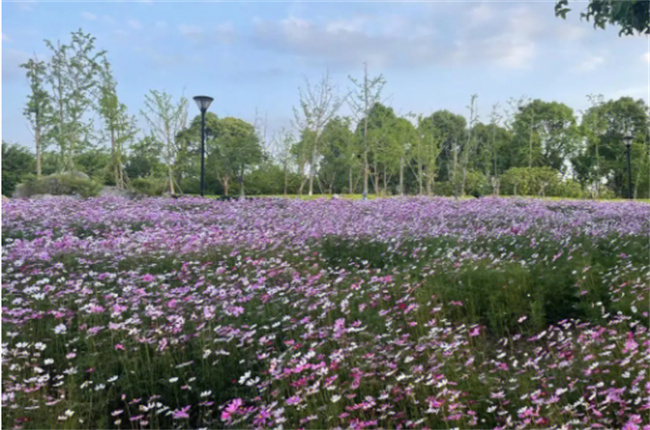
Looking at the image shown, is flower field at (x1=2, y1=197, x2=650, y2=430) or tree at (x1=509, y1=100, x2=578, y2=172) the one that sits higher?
tree at (x1=509, y1=100, x2=578, y2=172)

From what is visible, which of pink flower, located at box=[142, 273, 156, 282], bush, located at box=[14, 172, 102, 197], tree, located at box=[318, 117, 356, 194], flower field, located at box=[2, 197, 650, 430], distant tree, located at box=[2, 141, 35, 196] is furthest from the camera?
tree, located at box=[318, 117, 356, 194]

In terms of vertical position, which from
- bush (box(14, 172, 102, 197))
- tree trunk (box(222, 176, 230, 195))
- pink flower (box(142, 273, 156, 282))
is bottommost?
pink flower (box(142, 273, 156, 282))

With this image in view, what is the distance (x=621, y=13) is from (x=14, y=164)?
40388 millimetres

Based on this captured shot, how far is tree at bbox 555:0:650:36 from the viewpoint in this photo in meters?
9.04

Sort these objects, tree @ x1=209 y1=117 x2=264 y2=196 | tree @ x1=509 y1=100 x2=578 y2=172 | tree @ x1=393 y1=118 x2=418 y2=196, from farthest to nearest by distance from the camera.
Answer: tree @ x1=509 y1=100 x2=578 y2=172
tree @ x1=209 y1=117 x2=264 y2=196
tree @ x1=393 y1=118 x2=418 y2=196

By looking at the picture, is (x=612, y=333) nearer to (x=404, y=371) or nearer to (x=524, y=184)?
(x=404, y=371)

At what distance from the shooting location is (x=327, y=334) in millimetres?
4309

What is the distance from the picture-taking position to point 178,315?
16.2 feet

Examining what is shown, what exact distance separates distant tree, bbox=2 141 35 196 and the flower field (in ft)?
109

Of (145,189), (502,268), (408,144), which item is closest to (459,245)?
(502,268)

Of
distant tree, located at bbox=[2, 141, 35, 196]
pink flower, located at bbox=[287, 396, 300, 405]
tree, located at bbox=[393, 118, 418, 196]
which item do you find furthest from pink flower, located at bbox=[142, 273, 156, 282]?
distant tree, located at bbox=[2, 141, 35, 196]

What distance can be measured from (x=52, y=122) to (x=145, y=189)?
6.87 m

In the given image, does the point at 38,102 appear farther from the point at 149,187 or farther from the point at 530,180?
the point at 530,180

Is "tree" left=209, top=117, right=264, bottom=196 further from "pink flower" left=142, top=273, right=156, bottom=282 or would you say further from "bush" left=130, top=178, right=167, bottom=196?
"pink flower" left=142, top=273, right=156, bottom=282
